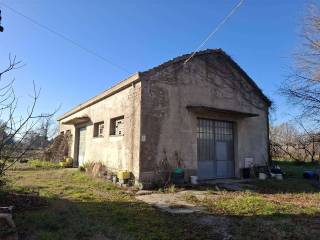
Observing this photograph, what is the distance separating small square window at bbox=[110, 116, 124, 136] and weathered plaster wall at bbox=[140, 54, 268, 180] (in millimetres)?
2185

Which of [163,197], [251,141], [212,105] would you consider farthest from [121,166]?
[251,141]

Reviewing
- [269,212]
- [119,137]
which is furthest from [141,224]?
[119,137]

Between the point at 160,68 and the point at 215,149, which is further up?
the point at 160,68

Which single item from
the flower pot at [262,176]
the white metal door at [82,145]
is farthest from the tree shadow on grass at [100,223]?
the white metal door at [82,145]

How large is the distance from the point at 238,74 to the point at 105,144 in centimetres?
760

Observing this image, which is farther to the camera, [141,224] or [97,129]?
[97,129]

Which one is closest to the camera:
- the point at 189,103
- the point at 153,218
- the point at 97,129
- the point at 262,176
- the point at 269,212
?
the point at 153,218

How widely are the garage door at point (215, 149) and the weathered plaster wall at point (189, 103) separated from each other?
0.35 metres

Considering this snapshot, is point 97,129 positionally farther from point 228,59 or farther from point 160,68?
point 228,59

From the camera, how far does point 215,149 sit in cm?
1359

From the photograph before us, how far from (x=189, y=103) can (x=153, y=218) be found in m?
6.78

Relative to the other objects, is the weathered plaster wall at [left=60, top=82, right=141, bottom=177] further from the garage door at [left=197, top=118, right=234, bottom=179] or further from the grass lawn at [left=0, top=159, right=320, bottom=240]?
the garage door at [left=197, top=118, right=234, bottom=179]

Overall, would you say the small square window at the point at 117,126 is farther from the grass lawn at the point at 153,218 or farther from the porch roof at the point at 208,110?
the grass lawn at the point at 153,218

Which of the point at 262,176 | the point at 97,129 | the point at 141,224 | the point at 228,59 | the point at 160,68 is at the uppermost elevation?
the point at 228,59
